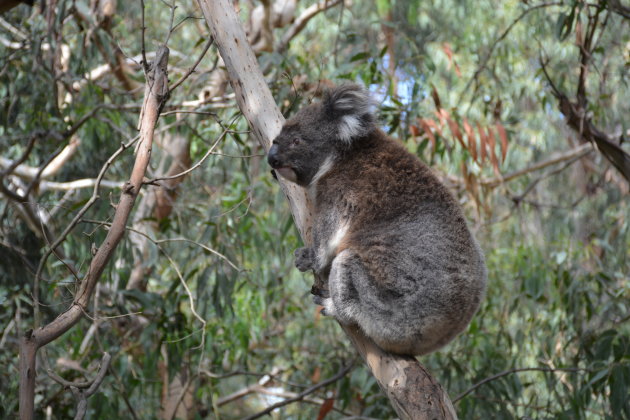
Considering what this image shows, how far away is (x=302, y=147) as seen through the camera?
9.16 feet

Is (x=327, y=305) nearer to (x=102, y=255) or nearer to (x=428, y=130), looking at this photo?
(x=102, y=255)

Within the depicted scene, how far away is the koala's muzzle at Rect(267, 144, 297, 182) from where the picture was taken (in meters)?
2.61

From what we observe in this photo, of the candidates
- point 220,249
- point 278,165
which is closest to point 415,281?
point 278,165

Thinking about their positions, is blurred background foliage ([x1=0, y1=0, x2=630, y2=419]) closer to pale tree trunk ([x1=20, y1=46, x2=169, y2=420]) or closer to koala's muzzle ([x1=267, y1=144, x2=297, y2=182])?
koala's muzzle ([x1=267, y1=144, x2=297, y2=182])

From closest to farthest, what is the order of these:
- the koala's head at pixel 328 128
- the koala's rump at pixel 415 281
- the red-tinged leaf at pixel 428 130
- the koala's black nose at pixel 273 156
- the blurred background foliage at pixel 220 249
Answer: the koala's rump at pixel 415 281 → the koala's black nose at pixel 273 156 → the koala's head at pixel 328 128 → the blurred background foliage at pixel 220 249 → the red-tinged leaf at pixel 428 130

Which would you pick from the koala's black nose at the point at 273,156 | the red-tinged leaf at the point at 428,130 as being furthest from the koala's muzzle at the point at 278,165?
the red-tinged leaf at the point at 428,130

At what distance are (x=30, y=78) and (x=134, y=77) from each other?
1027 millimetres

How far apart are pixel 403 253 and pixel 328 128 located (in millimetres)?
664

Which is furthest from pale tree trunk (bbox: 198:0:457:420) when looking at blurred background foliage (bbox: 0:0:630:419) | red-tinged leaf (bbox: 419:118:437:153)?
red-tinged leaf (bbox: 419:118:437:153)

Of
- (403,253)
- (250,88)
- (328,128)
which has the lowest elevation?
(403,253)

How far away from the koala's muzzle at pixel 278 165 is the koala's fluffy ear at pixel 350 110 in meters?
0.28

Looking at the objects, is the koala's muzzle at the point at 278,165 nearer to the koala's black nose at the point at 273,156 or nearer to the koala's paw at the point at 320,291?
the koala's black nose at the point at 273,156

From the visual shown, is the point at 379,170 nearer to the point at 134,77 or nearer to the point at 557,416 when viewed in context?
the point at 557,416

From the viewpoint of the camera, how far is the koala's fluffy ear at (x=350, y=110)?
2.84 meters
